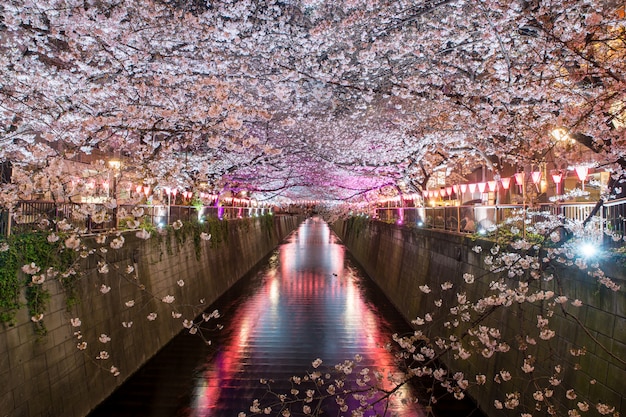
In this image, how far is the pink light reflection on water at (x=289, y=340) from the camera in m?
9.41

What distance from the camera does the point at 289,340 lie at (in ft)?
43.0

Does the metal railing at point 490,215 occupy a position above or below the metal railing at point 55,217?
below

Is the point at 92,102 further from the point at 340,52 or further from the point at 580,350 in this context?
the point at 580,350

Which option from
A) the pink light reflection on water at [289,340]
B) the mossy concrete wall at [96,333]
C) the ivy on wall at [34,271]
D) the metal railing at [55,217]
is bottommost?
the pink light reflection on water at [289,340]

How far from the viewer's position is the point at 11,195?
21.0ft

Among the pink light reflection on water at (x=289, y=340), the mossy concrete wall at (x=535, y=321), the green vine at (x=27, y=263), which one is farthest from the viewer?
the pink light reflection on water at (x=289, y=340)

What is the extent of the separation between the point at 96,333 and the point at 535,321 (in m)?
8.36

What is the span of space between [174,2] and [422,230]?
10.8m

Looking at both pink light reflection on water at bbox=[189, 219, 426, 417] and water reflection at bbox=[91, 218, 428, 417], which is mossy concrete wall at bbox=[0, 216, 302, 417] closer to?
water reflection at bbox=[91, 218, 428, 417]

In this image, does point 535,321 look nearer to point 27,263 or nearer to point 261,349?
point 261,349

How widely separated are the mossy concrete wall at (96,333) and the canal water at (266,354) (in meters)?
0.58

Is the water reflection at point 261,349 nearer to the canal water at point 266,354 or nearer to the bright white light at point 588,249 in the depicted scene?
the canal water at point 266,354

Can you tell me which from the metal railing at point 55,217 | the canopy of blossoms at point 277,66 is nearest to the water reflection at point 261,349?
the metal railing at point 55,217

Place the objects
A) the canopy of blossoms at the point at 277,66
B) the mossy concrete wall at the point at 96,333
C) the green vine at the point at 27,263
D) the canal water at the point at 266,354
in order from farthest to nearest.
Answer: the canal water at the point at 266,354 < the canopy of blossoms at the point at 277,66 < the mossy concrete wall at the point at 96,333 < the green vine at the point at 27,263
